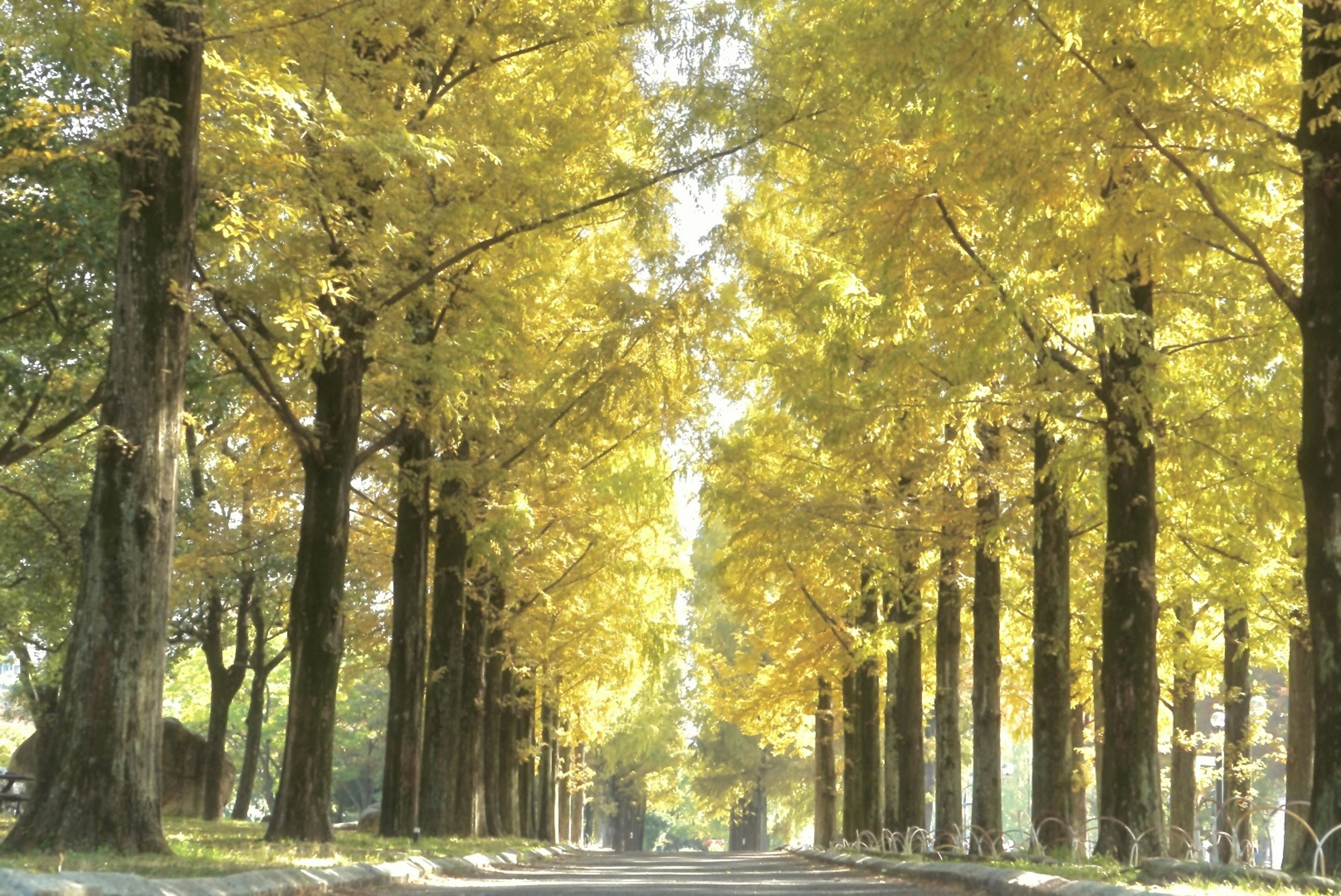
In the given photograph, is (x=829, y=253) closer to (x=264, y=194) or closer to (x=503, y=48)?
(x=503, y=48)

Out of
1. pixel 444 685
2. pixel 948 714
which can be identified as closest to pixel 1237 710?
pixel 948 714

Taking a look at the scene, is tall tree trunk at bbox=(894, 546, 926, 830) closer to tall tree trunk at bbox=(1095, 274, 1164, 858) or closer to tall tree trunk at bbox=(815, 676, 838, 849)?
tall tree trunk at bbox=(1095, 274, 1164, 858)

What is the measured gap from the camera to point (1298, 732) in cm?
1908

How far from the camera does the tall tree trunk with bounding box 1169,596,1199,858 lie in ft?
73.5

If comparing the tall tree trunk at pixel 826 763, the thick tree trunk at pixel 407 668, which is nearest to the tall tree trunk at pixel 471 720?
the thick tree trunk at pixel 407 668

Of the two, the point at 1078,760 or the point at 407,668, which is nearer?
the point at 407,668

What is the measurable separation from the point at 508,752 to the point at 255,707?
245 inches

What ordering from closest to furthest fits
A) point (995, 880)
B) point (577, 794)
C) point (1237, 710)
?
point (995, 880) → point (1237, 710) → point (577, 794)

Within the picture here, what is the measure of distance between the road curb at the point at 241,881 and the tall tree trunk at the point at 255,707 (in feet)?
59.6

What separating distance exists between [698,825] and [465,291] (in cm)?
10500

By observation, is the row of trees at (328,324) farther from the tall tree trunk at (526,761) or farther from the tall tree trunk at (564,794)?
the tall tree trunk at (564,794)

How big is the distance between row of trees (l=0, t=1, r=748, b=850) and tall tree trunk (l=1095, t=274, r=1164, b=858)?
202 inches

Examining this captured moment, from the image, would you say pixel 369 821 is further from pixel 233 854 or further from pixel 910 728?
pixel 233 854

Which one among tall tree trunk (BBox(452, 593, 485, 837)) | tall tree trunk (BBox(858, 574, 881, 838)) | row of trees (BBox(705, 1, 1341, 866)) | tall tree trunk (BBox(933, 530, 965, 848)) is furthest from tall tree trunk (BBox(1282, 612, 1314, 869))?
tall tree trunk (BBox(452, 593, 485, 837))
